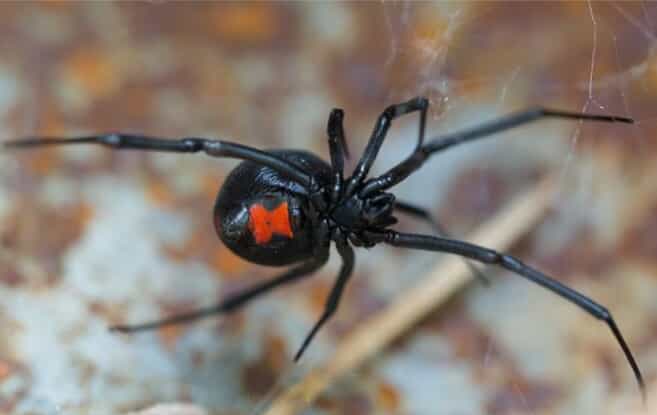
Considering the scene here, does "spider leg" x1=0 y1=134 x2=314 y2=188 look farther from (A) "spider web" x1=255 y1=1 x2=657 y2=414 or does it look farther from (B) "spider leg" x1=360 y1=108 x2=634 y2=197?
(A) "spider web" x1=255 y1=1 x2=657 y2=414

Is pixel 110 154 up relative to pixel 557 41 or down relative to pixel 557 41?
down

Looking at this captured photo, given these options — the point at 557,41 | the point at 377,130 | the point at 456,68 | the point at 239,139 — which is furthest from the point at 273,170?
the point at 557,41

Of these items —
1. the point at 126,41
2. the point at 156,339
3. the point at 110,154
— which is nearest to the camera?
the point at 156,339

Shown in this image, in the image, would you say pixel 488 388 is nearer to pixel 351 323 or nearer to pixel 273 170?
pixel 351 323

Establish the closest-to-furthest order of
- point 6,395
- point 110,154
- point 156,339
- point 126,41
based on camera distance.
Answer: point 6,395 < point 156,339 < point 110,154 < point 126,41

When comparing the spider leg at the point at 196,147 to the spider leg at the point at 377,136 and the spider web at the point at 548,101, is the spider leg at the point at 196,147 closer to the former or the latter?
the spider leg at the point at 377,136

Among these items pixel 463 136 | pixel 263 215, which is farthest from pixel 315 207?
pixel 463 136
